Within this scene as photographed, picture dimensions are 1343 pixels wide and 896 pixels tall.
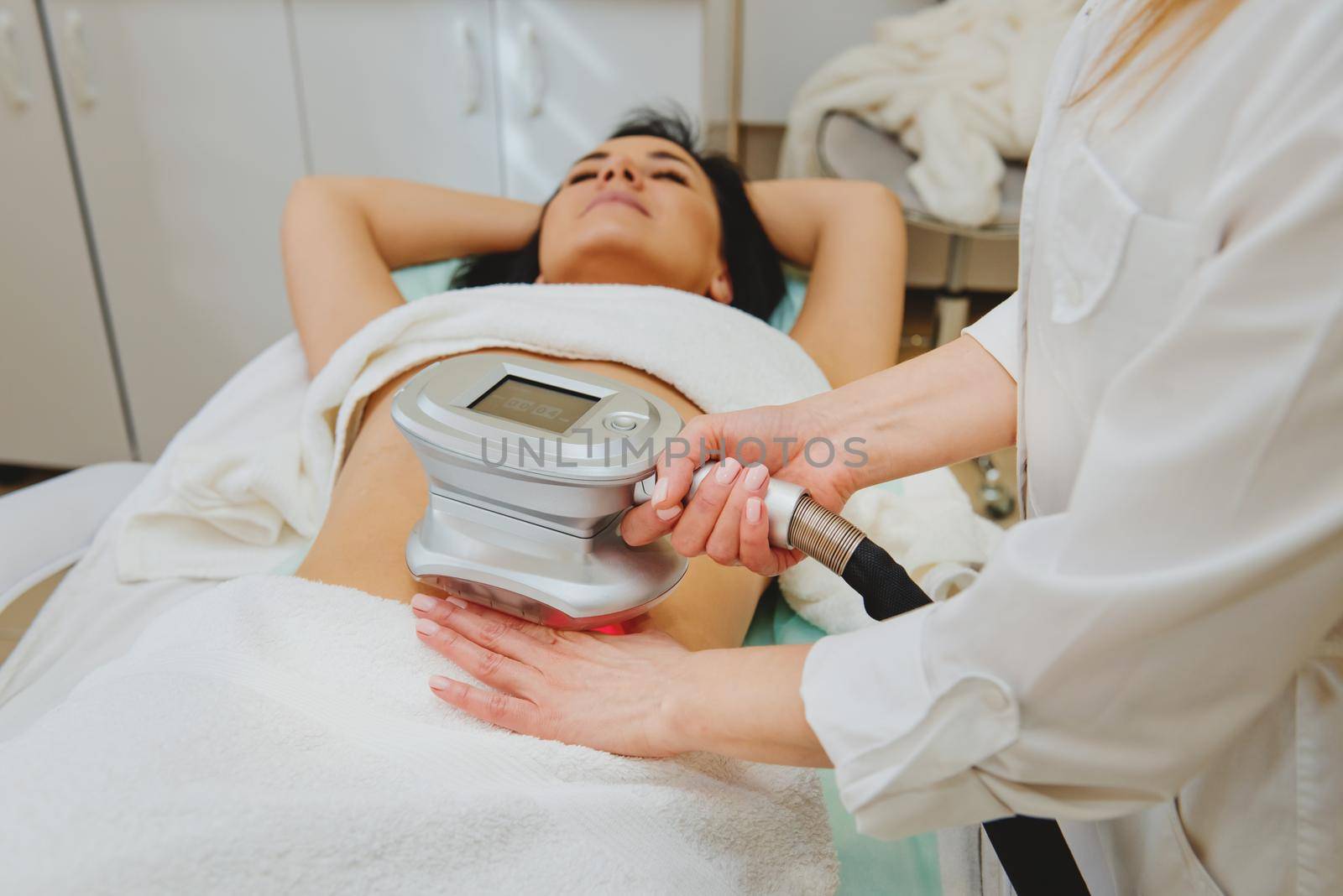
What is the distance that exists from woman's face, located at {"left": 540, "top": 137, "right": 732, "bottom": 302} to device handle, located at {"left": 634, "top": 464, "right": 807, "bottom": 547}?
2.50 feet

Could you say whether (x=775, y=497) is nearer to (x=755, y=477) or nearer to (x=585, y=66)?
(x=755, y=477)

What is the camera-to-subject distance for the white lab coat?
0.47m

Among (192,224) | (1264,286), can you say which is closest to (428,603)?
(1264,286)

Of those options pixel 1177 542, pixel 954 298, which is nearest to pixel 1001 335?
pixel 1177 542

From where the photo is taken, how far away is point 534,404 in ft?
2.66

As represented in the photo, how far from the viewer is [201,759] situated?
70cm

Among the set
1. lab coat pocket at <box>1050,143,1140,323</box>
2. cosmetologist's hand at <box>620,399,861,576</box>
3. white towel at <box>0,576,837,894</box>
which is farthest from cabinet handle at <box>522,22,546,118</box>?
lab coat pocket at <box>1050,143,1140,323</box>

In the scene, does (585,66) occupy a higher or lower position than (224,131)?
higher

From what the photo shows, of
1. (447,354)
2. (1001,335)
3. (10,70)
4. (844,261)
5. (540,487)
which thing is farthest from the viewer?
(10,70)

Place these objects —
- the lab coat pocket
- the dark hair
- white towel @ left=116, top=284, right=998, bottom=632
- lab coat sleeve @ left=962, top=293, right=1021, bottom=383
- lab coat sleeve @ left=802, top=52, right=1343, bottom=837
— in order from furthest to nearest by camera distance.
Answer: the dark hair
white towel @ left=116, top=284, right=998, bottom=632
lab coat sleeve @ left=962, top=293, right=1021, bottom=383
the lab coat pocket
lab coat sleeve @ left=802, top=52, right=1343, bottom=837

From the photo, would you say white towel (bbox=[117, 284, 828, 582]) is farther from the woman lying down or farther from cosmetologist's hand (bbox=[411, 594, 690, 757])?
cosmetologist's hand (bbox=[411, 594, 690, 757])

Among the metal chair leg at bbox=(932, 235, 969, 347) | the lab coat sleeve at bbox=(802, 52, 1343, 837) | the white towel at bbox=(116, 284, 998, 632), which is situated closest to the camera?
the lab coat sleeve at bbox=(802, 52, 1343, 837)

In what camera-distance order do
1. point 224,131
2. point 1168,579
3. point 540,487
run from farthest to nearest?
point 224,131 < point 540,487 < point 1168,579

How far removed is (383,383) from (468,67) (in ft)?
3.91
